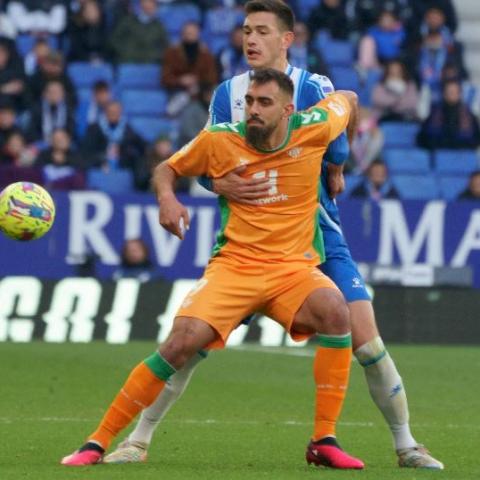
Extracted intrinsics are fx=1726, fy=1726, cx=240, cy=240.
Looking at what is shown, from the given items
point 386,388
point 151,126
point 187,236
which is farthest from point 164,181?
point 151,126

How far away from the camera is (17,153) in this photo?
19.0 metres

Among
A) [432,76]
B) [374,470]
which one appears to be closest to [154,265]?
[432,76]

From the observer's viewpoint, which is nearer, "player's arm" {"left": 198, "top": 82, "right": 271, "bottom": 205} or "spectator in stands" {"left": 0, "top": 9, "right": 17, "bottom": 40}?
"player's arm" {"left": 198, "top": 82, "right": 271, "bottom": 205}

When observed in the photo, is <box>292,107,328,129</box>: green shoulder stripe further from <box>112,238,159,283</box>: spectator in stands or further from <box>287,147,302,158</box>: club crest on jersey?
<box>112,238,159,283</box>: spectator in stands

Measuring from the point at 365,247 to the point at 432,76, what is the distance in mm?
5065

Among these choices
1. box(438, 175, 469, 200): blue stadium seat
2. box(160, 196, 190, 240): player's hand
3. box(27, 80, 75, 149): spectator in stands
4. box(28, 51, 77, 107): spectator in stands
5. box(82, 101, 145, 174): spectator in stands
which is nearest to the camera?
box(160, 196, 190, 240): player's hand

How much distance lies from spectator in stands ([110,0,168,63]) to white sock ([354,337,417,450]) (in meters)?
13.7

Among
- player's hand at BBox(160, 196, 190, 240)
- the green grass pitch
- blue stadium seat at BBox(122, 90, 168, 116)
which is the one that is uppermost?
blue stadium seat at BBox(122, 90, 168, 116)

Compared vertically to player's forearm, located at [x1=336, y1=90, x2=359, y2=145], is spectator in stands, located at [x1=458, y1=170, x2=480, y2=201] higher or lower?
lower

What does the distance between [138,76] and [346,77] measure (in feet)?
8.88

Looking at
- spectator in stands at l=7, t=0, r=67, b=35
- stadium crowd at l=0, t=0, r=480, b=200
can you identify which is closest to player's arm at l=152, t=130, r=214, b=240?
stadium crowd at l=0, t=0, r=480, b=200

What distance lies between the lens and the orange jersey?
8.14 m

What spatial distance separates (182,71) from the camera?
20.9 metres

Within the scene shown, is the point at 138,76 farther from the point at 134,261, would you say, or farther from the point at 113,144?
the point at 134,261
